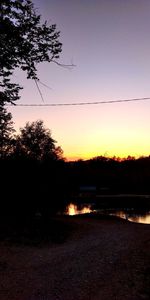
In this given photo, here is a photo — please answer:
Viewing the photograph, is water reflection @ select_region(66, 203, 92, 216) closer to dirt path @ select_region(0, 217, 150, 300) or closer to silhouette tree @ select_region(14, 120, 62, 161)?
silhouette tree @ select_region(14, 120, 62, 161)

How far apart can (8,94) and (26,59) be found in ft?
9.51

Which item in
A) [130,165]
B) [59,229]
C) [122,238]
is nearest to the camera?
[122,238]

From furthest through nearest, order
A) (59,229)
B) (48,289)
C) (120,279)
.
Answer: (59,229), (120,279), (48,289)

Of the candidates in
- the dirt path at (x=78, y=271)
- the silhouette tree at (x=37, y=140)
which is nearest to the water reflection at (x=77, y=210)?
the silhouette tree at (x=37, y=140)

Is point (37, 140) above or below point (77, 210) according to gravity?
above

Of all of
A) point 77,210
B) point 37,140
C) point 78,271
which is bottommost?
point 78,271

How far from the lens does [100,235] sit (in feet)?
77.7

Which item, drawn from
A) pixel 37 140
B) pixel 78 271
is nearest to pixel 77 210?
pixel 37 140

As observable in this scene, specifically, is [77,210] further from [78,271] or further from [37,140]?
[78,271]

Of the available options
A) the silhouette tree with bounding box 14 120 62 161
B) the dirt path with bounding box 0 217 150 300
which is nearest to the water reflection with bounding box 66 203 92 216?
the silhouette tree with bounding box 14 120 62 161

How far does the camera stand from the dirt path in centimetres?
1061

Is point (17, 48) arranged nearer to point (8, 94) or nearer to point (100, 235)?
point (8, 94)

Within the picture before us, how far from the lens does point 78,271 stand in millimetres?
13406

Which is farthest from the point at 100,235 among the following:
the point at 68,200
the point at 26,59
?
the point at 68,200
